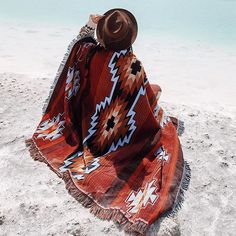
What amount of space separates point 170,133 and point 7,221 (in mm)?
1292

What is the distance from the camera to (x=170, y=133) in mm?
2871

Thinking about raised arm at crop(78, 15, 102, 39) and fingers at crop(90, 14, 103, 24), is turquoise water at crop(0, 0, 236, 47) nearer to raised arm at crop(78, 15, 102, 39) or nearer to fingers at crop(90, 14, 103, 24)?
raised arm at crop(78, 15, 102, 39)

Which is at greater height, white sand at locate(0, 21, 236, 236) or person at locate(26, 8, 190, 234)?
person at locate(26, 8, 190, 234)

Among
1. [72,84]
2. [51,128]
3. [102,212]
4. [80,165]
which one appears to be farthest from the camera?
[51,128]

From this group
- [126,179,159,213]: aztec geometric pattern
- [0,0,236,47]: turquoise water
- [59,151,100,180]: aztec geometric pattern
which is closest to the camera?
[126,179,159,213]: aztec geometric pattern

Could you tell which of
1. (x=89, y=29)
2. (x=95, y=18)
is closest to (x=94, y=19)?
(x=95, y=18)

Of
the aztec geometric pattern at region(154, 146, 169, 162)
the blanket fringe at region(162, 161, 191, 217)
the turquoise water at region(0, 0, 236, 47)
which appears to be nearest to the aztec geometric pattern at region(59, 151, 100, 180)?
the aztec geometric pattern at region(154, 146, 169, 162)

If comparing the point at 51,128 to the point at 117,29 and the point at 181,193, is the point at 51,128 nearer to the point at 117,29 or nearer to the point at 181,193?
the point at 117,29

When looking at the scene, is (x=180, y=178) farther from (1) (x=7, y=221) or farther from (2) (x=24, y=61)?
(2) (x=24, y=61)

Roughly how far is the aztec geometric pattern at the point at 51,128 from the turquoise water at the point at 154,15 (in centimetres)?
754

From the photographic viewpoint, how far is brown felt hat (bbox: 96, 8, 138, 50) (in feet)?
8.29

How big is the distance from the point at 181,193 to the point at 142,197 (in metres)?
0.31

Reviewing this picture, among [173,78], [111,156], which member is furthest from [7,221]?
[173,78]

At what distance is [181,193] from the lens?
249 cm
